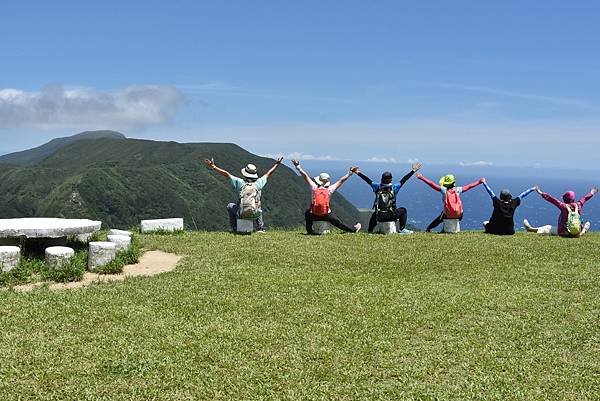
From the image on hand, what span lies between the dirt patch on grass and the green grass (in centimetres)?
63

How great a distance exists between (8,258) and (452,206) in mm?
16751

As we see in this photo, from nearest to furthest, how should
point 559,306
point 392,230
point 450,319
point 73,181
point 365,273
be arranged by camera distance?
1. point 450,319
2. point 559,306
3. point 365,273
4. point 392,230
5. point 73,181

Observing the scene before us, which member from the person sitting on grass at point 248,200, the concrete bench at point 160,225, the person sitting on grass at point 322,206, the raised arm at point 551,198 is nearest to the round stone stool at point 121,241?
the concrete bench at point 160,225

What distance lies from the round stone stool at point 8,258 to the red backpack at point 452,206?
16.2 m

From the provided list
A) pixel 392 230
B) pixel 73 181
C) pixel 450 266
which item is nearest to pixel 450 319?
pixel 450 266

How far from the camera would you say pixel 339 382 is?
9000mm

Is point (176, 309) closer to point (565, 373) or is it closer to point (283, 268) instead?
point (283, 268)

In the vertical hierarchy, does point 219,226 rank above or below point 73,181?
below

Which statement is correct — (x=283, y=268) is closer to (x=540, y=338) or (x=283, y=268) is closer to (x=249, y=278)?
(x=249, y=278)

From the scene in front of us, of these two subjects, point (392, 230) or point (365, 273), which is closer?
point (365, 273)

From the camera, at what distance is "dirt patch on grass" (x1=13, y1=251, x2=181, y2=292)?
15062mm

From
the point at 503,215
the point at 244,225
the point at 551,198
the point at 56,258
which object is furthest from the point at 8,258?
the point at 551,198

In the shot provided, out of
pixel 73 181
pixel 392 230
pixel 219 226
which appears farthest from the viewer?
pixel 73 181

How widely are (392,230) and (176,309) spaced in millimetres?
13034
